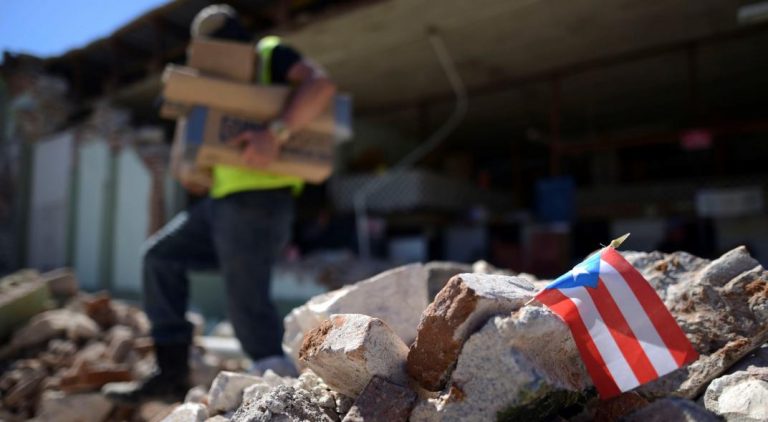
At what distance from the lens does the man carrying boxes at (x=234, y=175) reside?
2.47 metres

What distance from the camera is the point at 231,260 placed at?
246 centimetres

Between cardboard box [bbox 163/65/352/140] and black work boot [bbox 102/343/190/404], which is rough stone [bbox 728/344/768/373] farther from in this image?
black work boot [bbox 102/343/190/404]

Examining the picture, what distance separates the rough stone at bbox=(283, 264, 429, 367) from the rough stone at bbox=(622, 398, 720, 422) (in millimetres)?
736

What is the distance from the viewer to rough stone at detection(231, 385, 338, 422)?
53.2 inches

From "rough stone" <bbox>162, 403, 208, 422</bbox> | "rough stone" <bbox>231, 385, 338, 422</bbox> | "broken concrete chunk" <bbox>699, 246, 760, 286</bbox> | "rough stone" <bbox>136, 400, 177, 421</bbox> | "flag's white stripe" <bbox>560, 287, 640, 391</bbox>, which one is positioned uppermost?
"broken concrete chunk" <bbox>699, 246, 760, 286</bbox>

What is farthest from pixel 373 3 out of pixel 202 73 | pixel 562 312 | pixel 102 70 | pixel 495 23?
pixel 102 70

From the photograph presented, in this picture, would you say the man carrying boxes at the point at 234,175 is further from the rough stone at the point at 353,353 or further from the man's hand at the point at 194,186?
the rough stone at the point at 353,353

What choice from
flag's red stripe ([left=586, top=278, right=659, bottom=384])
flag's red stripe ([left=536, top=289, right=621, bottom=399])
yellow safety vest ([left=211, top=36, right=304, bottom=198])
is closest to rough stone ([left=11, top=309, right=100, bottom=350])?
yellow safety vest ([left=211, top=36, right=304, bottom=198])

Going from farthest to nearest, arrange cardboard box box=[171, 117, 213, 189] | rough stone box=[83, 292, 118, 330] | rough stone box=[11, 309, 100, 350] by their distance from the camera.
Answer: rough stone box=[83, 292, 118, 330]
rough stone box=[11, 309, 100, 350]
cardboard box box=[171, 117, 213, 189]

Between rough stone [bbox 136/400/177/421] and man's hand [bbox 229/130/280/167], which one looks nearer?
rough stone [bbox 136/400/177/421]

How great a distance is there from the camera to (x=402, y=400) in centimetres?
129

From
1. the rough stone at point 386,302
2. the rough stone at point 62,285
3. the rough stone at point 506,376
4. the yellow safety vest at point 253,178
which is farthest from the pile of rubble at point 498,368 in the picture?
the rough stone at point 62,285

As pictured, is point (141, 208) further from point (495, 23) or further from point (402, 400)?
point (402, 400)

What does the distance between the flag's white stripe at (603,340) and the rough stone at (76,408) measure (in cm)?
208
